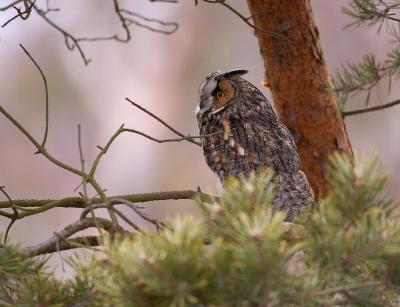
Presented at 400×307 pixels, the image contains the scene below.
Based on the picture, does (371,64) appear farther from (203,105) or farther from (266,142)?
(203,105)

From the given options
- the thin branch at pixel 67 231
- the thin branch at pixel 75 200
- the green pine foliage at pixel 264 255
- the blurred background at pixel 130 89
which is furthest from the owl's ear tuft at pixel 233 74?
the blurred background at pixel 130 89

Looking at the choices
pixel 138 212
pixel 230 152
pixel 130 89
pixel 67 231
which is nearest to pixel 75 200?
pixel 67 231

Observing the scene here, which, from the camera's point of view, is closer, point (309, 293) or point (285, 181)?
point (309, 293)

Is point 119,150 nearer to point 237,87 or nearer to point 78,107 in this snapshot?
point 78,107

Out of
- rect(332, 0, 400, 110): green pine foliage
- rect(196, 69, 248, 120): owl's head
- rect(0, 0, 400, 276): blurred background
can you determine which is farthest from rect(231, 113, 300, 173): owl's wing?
rect(0, 0, 400, 276): blurred background

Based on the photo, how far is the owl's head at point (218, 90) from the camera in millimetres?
2771

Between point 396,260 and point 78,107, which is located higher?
point 78,107

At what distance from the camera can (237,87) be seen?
110 inches

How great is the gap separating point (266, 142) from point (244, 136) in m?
0.09

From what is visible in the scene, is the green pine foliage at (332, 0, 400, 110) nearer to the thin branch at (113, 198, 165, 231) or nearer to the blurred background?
the thin branch at (113, 198, 165, 231)

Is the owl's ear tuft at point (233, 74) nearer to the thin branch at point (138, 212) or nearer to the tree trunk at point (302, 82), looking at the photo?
the tree trunk at point (302, 82)

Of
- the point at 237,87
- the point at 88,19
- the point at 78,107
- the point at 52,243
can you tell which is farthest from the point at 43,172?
the point at 52,243

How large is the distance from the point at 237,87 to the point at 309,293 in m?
1.77

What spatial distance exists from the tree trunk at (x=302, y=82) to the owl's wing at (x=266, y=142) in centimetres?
14
